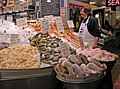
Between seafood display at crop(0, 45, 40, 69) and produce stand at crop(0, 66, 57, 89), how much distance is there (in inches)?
3.6

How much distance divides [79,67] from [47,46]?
2.78ft

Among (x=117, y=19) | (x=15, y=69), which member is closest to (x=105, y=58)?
(x=15, y=69)

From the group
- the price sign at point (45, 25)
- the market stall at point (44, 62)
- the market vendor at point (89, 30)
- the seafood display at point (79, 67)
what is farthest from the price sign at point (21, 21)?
the market vendor at point (89, 30)

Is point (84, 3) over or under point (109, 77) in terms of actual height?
over

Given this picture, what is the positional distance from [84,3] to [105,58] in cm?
718

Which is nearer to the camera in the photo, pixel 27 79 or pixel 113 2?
pixel 27 79

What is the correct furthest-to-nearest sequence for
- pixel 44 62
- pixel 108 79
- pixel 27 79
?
pixel 108 79 < pixel 44 62 < pixel 27 79

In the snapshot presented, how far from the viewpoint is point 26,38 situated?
10.8 feet

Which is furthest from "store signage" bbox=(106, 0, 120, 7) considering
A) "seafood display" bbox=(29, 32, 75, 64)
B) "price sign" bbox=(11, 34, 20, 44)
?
"price sign" bbox=(11, 34, 20, 44)

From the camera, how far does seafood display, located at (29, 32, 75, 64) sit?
114 inches

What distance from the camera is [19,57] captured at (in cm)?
288

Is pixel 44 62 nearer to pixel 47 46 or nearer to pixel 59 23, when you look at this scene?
pixel 47 46

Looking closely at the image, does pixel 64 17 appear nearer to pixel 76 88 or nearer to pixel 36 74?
pixel 36 74

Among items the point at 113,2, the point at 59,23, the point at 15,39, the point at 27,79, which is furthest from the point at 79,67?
the point at 113,2
